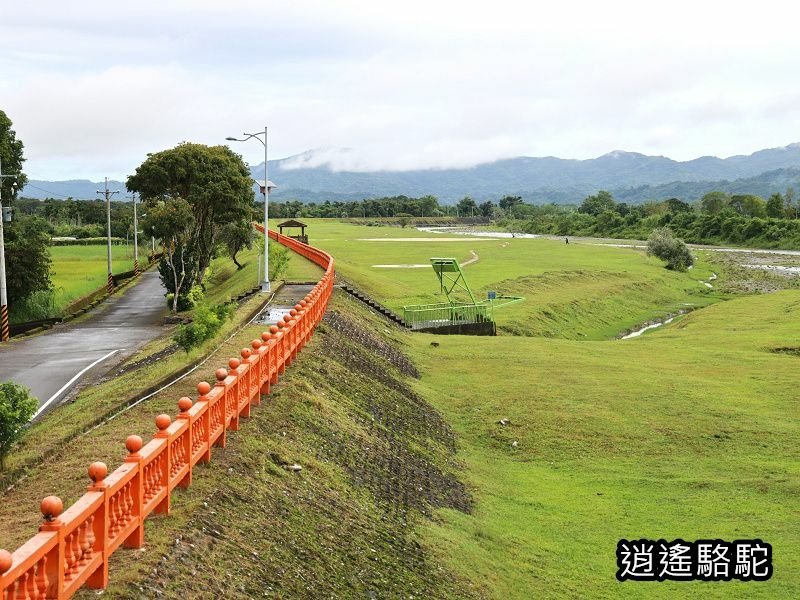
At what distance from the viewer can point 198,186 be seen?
48.2 meters

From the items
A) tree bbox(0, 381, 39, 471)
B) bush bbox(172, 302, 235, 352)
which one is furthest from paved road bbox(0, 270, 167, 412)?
tree bbox(0, 381, 39, 471)

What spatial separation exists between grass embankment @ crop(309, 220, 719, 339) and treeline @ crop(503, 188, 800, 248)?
3006cm

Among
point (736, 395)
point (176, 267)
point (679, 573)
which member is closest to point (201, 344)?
point (679, 573)

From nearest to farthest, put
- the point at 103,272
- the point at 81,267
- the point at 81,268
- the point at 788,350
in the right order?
the point at 788,350
the point at 103,272
the point at 81,268
the point at 81,267

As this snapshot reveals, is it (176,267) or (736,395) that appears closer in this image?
(736,395)

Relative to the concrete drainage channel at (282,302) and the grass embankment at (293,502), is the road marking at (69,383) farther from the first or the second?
the grass embankment at (293,502)

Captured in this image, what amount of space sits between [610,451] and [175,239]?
33.1 m

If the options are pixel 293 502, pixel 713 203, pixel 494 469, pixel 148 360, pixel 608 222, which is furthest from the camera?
pixel 713 203

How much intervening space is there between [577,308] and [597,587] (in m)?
41.4

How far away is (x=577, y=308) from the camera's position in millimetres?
54594

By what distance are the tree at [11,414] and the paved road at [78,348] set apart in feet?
28.3

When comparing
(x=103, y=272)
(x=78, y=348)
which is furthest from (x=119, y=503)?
(x=103, y=272)

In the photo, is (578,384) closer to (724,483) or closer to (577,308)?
(724,483)

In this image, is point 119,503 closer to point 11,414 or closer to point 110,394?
point 11,414
